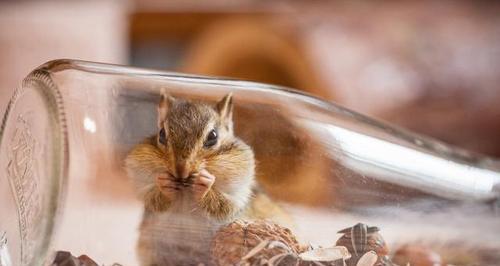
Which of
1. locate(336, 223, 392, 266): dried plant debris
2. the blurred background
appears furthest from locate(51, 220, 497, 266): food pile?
the blurred background

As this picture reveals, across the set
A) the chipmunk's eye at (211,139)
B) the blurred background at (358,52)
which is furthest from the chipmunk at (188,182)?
the blurred background at (358,52)

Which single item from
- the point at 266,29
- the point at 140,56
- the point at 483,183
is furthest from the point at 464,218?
the point at 140,56

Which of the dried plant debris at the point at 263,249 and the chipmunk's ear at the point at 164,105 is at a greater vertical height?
the chipmunk's ear at the point at 164,105

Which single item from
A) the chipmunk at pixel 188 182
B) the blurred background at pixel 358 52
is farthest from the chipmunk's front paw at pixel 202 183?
the blurred background at pixel 358 52

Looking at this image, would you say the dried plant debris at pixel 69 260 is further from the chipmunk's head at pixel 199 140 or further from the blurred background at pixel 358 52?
the blurred background at pixel 358 52

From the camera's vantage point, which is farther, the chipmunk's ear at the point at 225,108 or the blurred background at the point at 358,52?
the blurred background at the point at 358,52

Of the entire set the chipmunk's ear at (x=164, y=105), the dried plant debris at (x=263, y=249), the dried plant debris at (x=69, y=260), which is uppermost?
the chipmunk's ear at (x=164, y=105)

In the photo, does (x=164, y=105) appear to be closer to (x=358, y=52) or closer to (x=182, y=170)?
(x=182, y=170)
